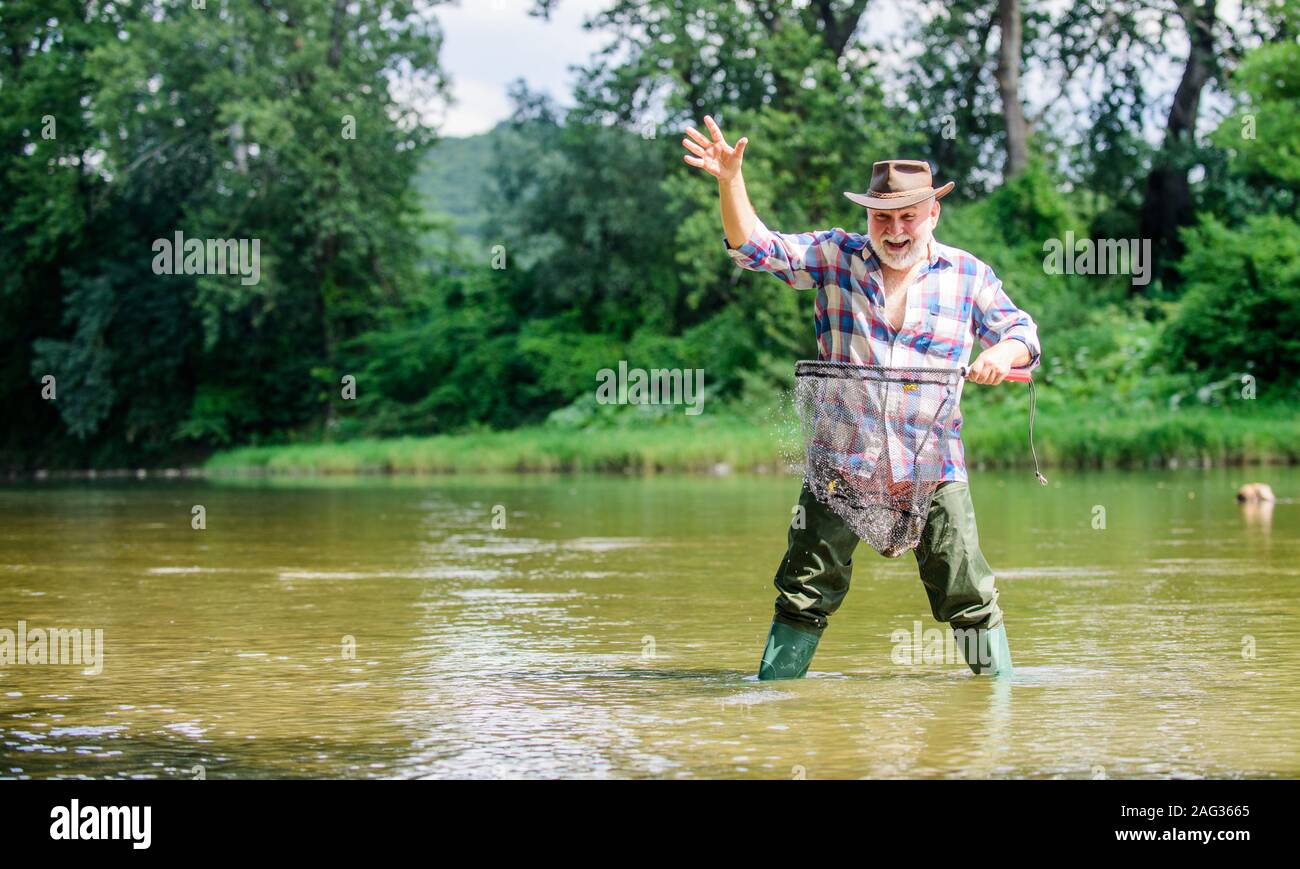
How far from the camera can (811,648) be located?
6801 mm

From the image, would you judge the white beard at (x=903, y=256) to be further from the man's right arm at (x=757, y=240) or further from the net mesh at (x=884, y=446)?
the net mesh at (x=884, y=446)

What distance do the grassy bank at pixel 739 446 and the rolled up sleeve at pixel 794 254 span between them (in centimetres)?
1024

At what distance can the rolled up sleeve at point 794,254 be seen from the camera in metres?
6.50

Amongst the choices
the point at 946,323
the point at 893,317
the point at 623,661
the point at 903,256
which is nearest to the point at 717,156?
the point at 903,256

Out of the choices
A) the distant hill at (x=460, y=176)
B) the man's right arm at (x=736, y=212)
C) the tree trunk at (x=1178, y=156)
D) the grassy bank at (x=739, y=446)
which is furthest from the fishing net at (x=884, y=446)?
the distant hill at (x=460, y=176)

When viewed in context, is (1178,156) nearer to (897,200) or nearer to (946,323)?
(946,323)

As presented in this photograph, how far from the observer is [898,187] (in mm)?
6477

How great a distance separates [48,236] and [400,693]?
148ft

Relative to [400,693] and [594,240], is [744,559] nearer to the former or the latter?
[400,693]

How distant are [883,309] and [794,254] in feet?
1.27

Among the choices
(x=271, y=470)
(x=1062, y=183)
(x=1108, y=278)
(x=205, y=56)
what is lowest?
(x=271, y=470)

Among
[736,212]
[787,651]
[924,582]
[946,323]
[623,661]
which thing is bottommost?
[623,661]

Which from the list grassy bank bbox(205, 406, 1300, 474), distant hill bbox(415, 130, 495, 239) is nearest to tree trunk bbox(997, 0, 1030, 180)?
grassy bank bbox(205, 406, 1300, 474)
